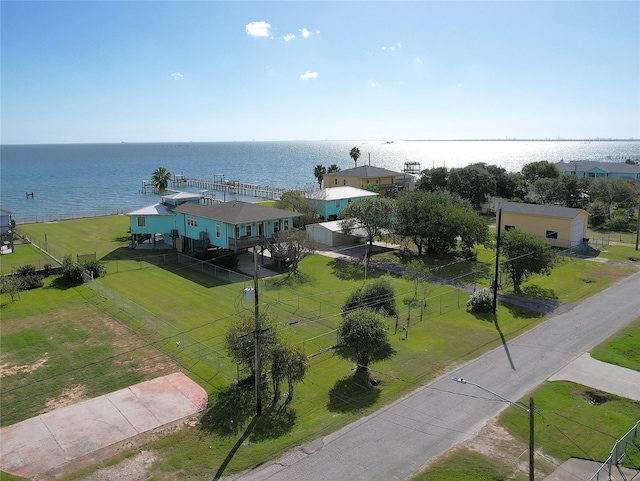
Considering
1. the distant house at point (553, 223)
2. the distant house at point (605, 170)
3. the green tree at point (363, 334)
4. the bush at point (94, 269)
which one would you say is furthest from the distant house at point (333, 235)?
the distant house at point (605, 170)

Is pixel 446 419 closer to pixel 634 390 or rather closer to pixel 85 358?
pixel 634 390

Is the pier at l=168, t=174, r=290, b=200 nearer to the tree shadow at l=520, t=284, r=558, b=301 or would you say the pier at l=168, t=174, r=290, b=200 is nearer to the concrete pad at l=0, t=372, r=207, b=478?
the tree shadow at l=520, t=284, r=558, b=301

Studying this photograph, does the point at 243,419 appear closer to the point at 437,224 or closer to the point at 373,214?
the point at 373,214

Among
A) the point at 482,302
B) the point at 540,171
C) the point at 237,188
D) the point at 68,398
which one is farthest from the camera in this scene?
the point at 237,188

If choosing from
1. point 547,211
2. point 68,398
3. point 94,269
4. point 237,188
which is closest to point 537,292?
point 547,211

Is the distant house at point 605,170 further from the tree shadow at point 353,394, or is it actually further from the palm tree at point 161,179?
the tree shadow at point 353,394

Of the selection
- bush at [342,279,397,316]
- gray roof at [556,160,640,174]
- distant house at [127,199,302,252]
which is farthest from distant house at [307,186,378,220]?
gray roof at [556,160,640,174]
